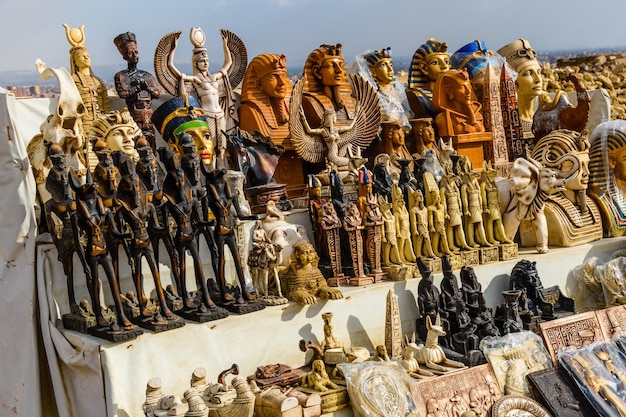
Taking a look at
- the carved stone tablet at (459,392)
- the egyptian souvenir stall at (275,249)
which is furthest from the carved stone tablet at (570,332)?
the carved stone tablet at (459,392)

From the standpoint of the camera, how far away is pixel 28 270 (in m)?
5.45

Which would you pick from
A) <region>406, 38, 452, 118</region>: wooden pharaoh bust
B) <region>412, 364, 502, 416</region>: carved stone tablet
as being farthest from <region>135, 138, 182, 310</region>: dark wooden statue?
<region>406, 38, 452, 118</region>: wooden pharaoh bust

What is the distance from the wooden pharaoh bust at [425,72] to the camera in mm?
8531

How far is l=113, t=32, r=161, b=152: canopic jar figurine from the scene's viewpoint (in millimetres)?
6758

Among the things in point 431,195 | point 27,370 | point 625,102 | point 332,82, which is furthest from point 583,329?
point 625,102

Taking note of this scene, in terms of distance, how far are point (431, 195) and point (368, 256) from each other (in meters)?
0.71

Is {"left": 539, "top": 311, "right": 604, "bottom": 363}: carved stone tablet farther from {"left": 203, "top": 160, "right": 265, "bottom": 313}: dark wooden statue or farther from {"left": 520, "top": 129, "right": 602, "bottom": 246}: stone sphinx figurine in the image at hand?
{"left": 203, "top": 160, "right": 265, "bottom": 313}: dark wooden statue

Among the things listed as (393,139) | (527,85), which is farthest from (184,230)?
(527,85)

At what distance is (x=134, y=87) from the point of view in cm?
680

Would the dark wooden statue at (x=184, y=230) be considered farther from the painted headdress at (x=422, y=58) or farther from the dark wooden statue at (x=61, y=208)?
the painted headdress at (x=422, y=58)

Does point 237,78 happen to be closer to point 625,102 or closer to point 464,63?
point 464,63

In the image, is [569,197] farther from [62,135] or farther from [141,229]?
[62,135]

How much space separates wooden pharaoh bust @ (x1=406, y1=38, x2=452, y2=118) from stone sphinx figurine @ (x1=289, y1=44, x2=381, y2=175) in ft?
2.62

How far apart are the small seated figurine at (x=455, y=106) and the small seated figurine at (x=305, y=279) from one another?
2.74 metres
